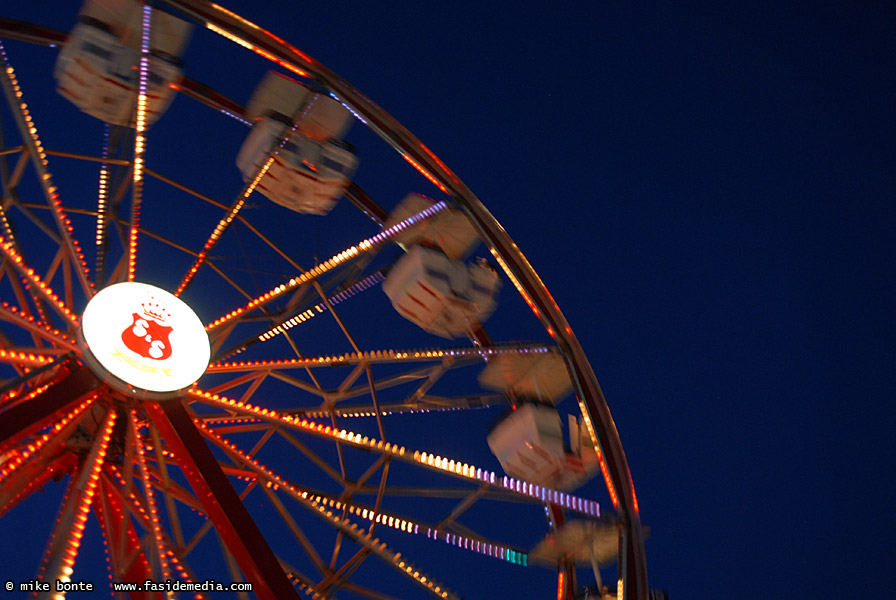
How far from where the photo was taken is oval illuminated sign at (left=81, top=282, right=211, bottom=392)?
248 inches

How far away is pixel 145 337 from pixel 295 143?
2353mm

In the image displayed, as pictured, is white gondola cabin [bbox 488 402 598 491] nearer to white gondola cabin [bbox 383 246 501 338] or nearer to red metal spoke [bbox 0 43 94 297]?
white gondola cabin [bbox 383 246 501 338]

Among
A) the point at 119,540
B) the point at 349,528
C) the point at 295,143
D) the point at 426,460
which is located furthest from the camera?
the point at 295,143

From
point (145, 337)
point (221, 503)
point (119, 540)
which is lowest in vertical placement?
point (221, 503)

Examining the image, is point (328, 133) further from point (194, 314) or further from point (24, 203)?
point (24, 203)

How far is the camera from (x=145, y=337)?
6.62 meters

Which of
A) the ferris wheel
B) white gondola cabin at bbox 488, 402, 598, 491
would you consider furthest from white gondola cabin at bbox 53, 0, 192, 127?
white gondola cabin at bbox 488, 402, 598, 491

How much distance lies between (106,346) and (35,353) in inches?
28.9

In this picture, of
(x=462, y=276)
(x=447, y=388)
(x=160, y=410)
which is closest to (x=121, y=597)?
(x=160, y=410)

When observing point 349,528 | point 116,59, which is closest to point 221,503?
point 349,528

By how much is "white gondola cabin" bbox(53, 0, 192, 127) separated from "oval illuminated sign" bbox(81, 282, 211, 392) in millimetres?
1585

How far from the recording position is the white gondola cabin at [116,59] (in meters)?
7.08

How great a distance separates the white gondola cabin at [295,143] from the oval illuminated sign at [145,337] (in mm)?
1646

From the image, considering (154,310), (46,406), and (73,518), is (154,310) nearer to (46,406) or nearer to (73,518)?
(46,406)
